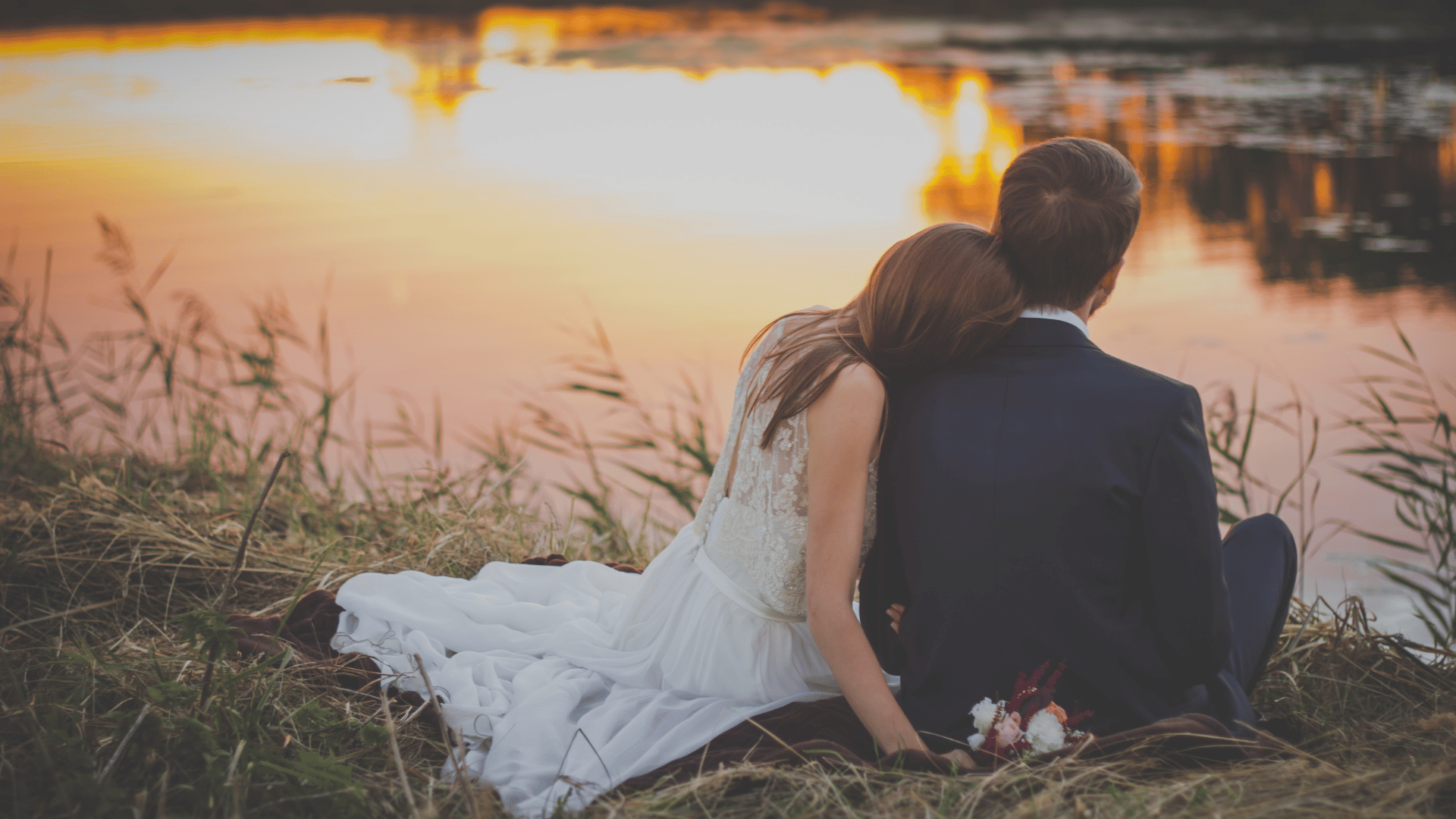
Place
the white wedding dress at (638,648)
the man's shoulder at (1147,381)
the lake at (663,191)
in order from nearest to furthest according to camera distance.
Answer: the man's shoulder at (1147,381), the white wedding dress at (638,648), the lake at (663,191)

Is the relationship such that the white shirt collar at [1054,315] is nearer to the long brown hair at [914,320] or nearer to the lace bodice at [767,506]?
the long brown hair at [914,320]

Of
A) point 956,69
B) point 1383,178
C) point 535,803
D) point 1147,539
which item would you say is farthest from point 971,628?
point 956,69

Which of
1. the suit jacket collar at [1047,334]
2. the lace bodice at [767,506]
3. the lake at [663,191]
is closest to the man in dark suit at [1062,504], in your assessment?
the suit jacket collar at [1047,334]

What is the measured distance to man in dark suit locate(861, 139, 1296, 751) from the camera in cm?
160

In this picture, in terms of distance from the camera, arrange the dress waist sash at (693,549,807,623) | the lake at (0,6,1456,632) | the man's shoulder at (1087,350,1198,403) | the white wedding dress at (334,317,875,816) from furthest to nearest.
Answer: the lake at (0,6,1456,632) < the dress waist sash at (693,549,807,623) < the white wedding dress at (334,317,875,816) < the man's shoulder at (1087,350,1198,403)

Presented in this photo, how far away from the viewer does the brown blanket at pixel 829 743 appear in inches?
67.0

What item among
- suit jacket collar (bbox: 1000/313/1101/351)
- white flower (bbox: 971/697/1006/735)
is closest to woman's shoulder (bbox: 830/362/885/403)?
suit jacket collar (bbox: 1000/313/1101/351)

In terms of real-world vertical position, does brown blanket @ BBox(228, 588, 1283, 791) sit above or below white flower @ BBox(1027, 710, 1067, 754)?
below

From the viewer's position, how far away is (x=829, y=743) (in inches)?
69.1

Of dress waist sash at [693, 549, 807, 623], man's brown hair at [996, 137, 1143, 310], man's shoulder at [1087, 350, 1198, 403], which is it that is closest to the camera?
man's shoulder at [1087, 350, 1198, 403]

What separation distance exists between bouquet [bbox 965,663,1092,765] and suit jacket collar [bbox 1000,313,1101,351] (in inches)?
21.4

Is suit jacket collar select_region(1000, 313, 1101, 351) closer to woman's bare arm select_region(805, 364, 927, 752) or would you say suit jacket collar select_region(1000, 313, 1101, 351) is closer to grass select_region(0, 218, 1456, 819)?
woman's bare arm select_region(805, 364, 927, 752)

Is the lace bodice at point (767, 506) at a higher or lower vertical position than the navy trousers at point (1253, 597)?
higher

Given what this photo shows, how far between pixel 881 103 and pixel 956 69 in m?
2.38
